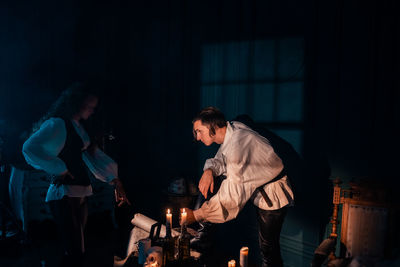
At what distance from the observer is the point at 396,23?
2.15 m

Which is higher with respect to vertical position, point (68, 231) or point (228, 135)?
point (228, 135)

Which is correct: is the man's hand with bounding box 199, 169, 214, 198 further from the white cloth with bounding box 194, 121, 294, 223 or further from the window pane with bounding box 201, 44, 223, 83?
the window pane with bounding box 201, 44, 223, 83

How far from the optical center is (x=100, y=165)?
2.46 metres

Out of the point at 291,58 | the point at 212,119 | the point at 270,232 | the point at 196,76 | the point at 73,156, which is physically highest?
the point at 291,58

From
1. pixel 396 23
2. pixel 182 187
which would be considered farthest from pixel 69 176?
pixel 396 23

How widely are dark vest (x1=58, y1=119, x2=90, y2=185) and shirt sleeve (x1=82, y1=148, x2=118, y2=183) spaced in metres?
0.32

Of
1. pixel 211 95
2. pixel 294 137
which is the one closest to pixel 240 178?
pixel 294 137

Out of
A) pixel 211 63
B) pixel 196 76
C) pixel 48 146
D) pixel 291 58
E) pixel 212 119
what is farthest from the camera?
pixel 196 76

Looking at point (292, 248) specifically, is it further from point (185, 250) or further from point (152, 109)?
point (152, 109)

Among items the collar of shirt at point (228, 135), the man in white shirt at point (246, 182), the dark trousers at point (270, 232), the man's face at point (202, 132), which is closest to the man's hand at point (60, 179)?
the man in white shirt at point (246, 182)

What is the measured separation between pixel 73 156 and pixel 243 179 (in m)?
1.20

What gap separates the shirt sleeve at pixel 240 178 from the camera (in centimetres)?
207

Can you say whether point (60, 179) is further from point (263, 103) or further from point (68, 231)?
point (263, 103)

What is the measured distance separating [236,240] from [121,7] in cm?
336
